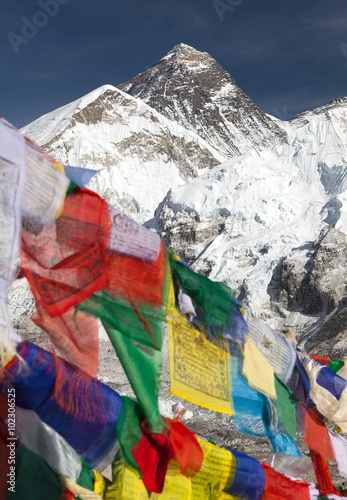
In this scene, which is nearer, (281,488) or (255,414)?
(255,414)

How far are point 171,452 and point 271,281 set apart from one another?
111 ft

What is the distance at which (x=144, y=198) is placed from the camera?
63.3m

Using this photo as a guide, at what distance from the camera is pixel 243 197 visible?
138 feet

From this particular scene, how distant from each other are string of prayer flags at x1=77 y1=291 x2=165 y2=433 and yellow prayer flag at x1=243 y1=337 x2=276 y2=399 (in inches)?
30.7

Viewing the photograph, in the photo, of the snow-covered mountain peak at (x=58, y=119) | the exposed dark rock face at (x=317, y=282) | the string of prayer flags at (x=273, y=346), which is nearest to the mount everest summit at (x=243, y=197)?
the exposed dark rock face at (x=317, y=282)

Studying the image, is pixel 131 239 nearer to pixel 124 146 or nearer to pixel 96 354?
pixel 96 354

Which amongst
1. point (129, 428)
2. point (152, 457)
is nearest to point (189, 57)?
point (152, 457)

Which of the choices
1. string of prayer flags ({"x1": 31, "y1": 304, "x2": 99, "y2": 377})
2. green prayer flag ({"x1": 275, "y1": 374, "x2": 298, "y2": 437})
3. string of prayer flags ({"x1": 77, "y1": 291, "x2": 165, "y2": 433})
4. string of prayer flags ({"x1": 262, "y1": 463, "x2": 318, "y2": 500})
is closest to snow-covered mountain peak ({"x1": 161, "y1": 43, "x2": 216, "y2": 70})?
green prayer flag ({"x1": 275, "y1": 374, "x2": 298, "y2": 437})

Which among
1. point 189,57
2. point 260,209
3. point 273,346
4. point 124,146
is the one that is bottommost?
point 273,346

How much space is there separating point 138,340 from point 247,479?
1.44m

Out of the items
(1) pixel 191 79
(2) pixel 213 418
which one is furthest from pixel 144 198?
(1) pixel 191 79

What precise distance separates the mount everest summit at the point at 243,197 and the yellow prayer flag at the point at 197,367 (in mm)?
23519

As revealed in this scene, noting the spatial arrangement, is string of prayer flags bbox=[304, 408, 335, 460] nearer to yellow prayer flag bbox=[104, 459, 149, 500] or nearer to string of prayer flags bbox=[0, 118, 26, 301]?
yellow prayer flag bbox=[104, 459, 149, 500]

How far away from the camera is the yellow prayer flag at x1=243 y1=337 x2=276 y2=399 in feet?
12.6
